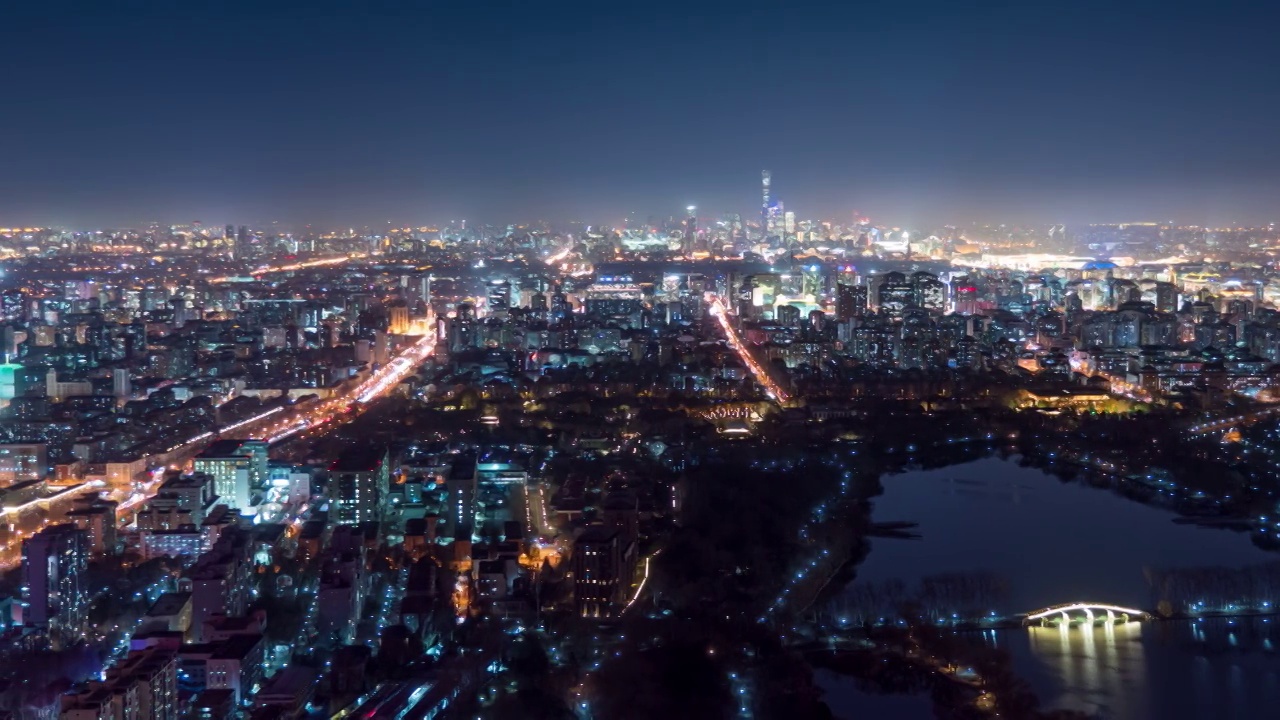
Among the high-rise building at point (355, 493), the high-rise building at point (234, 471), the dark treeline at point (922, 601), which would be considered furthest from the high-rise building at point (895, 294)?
the dark treeline at point (922, 601)

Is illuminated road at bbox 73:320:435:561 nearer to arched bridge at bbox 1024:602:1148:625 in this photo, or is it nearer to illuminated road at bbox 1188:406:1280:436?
arched bridge at bbox 1024:602:1148:625

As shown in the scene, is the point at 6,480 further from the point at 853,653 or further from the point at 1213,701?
the point at 1213,701

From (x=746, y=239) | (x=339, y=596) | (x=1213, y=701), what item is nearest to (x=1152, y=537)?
(x=1213, y=701)

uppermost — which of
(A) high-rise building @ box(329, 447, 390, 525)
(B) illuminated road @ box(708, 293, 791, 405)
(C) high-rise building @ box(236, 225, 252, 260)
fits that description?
(C) high-rise building @ box(236, 225, 252, 260)

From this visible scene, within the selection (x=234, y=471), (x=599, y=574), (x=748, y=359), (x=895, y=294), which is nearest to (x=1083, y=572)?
(x=599, y=574)

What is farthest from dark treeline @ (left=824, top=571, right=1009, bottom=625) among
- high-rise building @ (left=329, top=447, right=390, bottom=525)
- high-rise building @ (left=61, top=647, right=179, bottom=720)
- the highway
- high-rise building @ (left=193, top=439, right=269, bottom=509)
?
the highway
